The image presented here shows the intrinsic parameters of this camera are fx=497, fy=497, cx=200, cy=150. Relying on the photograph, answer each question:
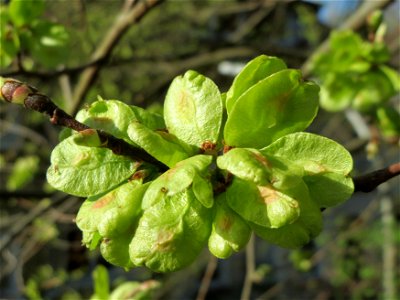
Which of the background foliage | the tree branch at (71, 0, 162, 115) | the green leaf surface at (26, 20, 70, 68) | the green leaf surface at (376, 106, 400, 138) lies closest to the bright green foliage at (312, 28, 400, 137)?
the green leaf surface at (376, 106, 400, 138)

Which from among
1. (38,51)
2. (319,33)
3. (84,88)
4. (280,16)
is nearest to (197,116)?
(38,51)

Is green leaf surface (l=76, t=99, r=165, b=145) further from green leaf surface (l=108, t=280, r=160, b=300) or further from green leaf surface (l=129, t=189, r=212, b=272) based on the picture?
green leaf surface (l=108, t=280, r=160, b=300)

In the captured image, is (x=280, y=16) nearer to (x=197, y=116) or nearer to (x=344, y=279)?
(x=197, y=116)

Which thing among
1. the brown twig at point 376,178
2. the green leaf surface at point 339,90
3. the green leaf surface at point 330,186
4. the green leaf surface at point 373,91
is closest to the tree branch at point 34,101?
the green leaf surface at point 330,186

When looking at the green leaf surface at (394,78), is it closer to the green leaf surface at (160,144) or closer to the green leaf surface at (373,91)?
the green leaf surface at (373,91)

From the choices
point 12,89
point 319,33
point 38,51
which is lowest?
point 319,33

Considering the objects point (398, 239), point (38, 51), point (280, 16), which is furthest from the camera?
point (398, 239)
